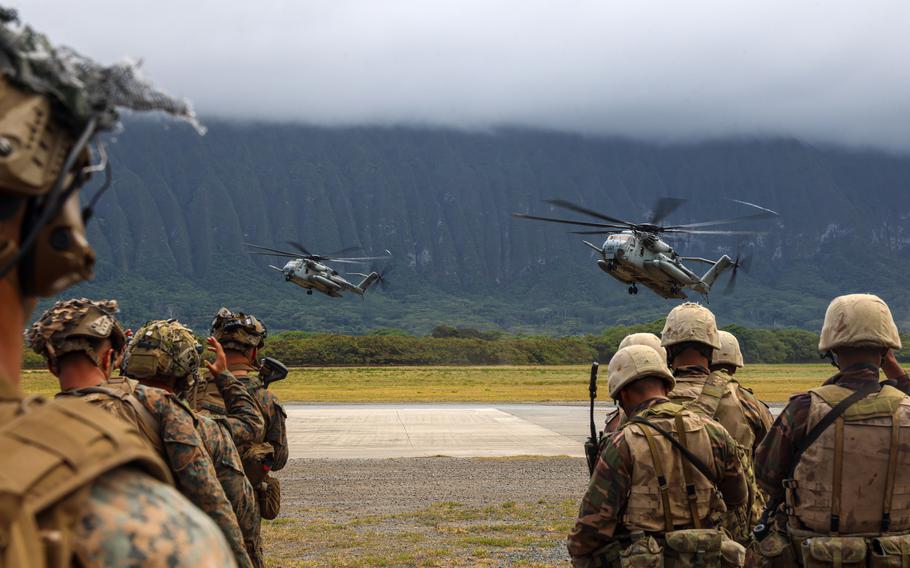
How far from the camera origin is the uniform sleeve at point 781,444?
4.99 metres

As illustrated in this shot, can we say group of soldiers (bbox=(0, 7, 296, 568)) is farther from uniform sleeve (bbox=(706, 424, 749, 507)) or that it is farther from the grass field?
the grass field

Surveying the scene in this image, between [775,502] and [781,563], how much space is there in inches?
13.1

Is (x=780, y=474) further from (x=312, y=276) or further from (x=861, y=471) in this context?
(x=312, y=276)

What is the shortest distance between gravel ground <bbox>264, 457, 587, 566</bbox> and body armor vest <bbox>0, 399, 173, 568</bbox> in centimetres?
915

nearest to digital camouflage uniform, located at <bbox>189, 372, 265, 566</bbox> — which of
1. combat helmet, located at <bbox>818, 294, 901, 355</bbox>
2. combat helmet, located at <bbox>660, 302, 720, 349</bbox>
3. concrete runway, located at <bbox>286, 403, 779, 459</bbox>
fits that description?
combat helmet, located at <bbox>660, 302, 720, 349</bbox>

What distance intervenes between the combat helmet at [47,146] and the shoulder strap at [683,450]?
3.42m

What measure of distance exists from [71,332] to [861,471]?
3.67 metres

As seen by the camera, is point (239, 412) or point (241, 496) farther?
point (239, 412)

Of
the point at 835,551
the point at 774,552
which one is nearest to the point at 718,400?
the point at 774,552

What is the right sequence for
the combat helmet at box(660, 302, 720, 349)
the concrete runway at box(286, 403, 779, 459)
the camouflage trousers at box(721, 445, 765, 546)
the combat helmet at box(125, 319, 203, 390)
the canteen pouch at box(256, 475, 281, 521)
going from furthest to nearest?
1. the concrete runway at box(286, 403, 779, 459)
2. the canteen pouch at box(256, 475, 281, 521)
3. the combat helmet at box(660, 302, 720, 349)
4. the camouflage trousers at box(721, 445, 765, 546)
5. the combat helmet at box(125, 319, 203, 390)

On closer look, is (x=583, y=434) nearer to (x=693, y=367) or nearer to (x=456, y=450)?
(x=456, y=450)

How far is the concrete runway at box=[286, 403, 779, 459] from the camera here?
22609mm

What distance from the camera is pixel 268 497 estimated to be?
6.55 meters

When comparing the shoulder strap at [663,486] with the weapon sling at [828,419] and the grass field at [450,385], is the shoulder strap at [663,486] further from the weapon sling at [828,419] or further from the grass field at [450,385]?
the grass field at [450,385]
